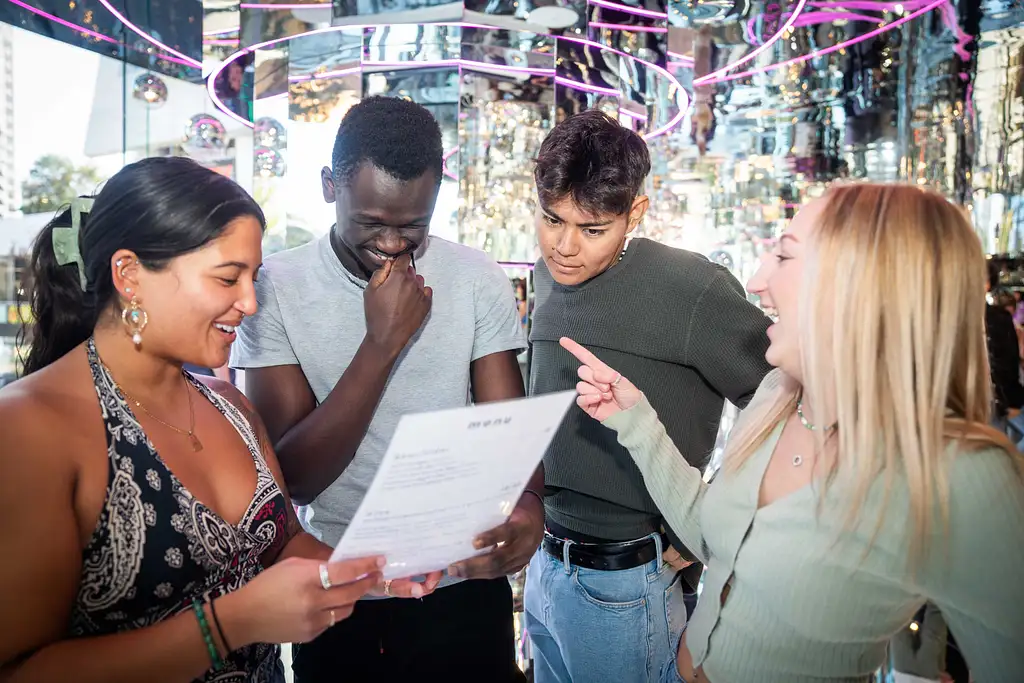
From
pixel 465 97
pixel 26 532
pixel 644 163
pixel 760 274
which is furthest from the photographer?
pixel 465 97

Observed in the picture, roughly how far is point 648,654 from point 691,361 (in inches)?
26.5

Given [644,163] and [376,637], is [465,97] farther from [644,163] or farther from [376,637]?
[376,637]

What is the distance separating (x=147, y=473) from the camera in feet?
4.01

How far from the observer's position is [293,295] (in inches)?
67.5

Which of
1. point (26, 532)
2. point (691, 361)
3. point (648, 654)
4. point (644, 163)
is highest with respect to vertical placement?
point (644, 163)

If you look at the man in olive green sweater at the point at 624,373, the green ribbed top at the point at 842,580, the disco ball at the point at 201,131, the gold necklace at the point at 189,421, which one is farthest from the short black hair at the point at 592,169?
the disco ball at the point at 201,131

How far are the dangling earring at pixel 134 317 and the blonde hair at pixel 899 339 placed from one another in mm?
1061

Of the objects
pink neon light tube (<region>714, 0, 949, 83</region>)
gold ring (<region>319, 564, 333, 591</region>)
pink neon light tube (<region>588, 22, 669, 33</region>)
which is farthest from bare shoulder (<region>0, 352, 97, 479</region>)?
pink neon light tube (<region>714, 0, 949, 83</region>)

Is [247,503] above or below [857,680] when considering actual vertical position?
above

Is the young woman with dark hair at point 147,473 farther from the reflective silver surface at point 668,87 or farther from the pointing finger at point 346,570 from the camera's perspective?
the reflective silver surface at point 668,87

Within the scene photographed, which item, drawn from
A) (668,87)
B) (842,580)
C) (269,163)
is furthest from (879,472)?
(668,87)

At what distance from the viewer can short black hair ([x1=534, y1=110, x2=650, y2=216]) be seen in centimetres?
189

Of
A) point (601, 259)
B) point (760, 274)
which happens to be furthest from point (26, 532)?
point (601, 259)

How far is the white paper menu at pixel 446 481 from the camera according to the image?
1.02 meters
